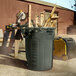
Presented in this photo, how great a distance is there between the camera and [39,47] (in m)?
4.11

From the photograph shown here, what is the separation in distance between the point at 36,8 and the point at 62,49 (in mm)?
7628

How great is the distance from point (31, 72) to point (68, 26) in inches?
549

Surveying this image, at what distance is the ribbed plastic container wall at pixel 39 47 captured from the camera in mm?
4098

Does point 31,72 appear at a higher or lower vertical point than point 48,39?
lower

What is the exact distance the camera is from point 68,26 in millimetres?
17359

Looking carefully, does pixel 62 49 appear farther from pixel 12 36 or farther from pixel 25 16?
pixel 25 16

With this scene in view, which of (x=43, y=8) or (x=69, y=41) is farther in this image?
(x=43, y=8)

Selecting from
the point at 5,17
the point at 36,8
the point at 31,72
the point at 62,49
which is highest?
the point at 36,8

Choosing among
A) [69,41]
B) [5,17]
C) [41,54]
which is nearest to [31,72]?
[41,54]

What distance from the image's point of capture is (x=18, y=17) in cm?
1087

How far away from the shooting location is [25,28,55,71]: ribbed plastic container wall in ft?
13.4

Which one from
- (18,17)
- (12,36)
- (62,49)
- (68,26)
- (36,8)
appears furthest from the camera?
(68,26)

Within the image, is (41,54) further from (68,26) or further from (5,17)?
(68,26)

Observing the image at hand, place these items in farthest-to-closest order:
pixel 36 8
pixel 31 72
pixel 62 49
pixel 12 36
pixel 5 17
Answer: pixel 36 8 → pixel 5 17 → pixel 12 36 → pixel 62 49 → pixel 31 72
